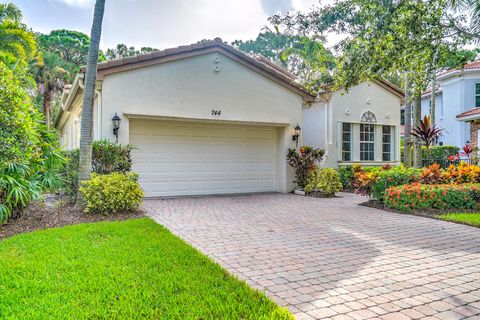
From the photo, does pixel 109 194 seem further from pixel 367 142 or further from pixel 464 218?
pixel 367 142

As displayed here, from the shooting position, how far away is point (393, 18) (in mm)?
7777

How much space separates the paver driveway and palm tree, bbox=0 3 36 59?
13328mm

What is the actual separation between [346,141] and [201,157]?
280 inches

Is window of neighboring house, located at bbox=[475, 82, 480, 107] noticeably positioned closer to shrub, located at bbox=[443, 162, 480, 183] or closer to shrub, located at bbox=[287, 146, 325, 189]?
shrub, located at bbox=[443, 162, 480, 183]

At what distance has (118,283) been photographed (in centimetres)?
387

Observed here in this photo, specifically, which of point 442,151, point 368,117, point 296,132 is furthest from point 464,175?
point 442,151

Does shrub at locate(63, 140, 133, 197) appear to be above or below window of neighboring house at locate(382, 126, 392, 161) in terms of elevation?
below

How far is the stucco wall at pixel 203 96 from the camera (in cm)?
1033

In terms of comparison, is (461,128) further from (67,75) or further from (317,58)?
(67,75)

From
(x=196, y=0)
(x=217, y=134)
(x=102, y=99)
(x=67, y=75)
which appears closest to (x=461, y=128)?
(x=217, y=134)

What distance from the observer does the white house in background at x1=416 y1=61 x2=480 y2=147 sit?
21078 mm

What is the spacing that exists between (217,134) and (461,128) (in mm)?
17118

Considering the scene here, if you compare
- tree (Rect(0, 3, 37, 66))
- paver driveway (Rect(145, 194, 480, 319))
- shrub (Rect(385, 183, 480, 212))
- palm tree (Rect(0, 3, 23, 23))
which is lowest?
paver driveway (Rect(145, 194, 480, 319))

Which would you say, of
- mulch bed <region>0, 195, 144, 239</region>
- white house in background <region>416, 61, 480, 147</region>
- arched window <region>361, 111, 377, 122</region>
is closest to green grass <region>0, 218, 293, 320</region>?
mulch bed <region>0, 195, 144, 239</region>
